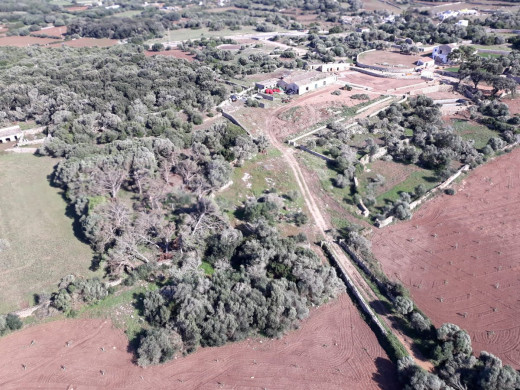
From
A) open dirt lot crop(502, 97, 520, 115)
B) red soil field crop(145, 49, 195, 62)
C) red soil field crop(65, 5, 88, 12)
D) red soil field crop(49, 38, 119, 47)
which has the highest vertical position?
red soil field crop(65, 5, 88, 12)

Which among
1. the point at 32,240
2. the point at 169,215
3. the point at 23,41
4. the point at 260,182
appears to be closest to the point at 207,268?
the point at 169,215

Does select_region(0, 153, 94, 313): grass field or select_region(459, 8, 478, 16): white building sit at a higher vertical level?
select_region(459, 8, 478, 16): white building

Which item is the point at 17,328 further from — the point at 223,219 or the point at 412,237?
the point at 412,237

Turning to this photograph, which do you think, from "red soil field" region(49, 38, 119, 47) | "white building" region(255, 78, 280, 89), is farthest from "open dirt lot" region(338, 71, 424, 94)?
"red soil field" region(49, 38, 119, 47)

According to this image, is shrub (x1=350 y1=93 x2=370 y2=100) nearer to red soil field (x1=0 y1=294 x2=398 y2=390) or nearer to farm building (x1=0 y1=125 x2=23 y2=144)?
red soil field (x1=0 y1=294 x2=398 y2=390)

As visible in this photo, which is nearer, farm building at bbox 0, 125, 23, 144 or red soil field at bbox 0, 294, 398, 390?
red soil field at bbox 0, 294, 398, 390

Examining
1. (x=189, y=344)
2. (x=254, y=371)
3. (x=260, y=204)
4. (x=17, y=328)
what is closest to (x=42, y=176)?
(x=17, y=328)

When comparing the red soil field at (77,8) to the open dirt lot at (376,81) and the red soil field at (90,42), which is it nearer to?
the red soil field at (90,42)

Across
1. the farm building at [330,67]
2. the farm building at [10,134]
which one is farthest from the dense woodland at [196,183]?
the farm building at [330,67]
